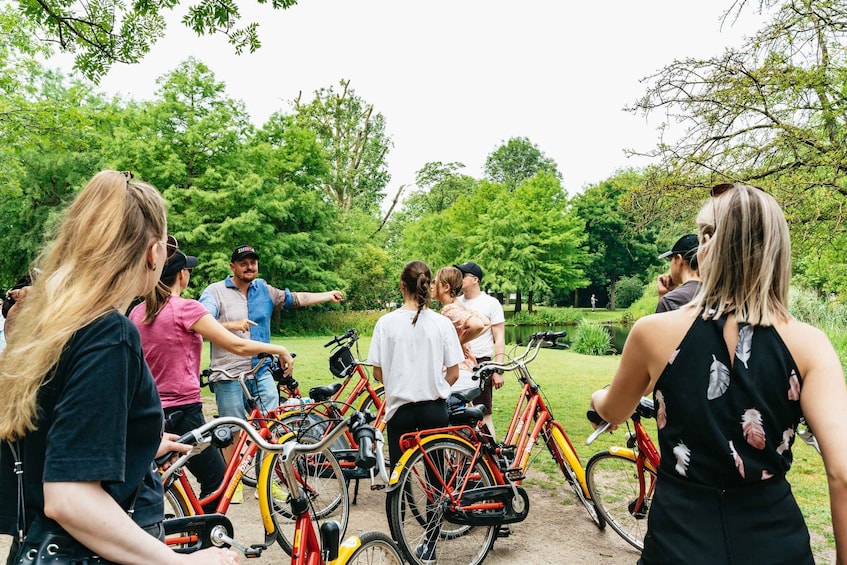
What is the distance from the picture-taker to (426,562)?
4160 millimetres

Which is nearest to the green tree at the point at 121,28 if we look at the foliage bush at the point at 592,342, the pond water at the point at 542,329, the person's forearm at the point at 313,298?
the person's forearm at the point at 313,298

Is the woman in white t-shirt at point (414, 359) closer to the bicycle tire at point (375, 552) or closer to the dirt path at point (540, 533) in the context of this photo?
the dirt path at point (540, 533)

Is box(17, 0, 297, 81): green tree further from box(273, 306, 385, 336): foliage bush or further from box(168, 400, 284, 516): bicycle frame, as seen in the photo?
box(273, 306, 385, 336): foliage bush

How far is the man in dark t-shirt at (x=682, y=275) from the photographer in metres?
4.02

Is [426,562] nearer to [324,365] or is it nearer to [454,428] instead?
A: [454,428]

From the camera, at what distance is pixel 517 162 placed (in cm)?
6394

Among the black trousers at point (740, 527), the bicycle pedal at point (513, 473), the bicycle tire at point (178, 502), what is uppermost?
the black trousers at point (740, 527)

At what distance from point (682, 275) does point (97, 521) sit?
415 cm

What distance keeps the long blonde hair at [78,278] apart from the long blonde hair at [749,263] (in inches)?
58.3

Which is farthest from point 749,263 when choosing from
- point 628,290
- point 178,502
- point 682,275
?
point 628,290

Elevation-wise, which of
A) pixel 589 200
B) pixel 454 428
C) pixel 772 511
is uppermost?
pixel 589 200

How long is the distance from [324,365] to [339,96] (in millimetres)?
29271

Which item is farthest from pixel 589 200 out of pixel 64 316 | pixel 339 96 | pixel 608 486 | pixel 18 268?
pixel 64 316

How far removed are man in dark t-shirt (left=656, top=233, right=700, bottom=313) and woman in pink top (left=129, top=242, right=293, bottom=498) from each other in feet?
8.16
